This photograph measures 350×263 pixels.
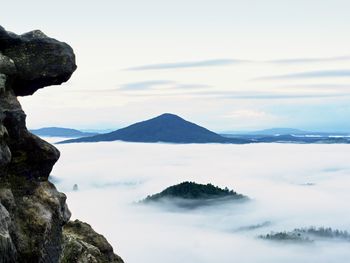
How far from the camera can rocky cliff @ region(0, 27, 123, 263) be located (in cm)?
3709

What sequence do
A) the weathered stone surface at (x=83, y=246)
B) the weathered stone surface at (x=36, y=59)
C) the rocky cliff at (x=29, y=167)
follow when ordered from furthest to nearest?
the weathered stone surface at (x=83, y=246) → the weathered stone surface at (x=36, y=59) → the rocky cliff at (x=29, y=167)

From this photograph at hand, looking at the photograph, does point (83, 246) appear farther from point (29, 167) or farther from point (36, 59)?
point (36, 59)

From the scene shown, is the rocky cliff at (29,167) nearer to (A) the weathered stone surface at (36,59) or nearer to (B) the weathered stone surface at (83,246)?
(A) the weathered stone surface at (36,59)

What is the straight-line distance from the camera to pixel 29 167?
42.6m

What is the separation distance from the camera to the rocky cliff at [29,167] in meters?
37.1

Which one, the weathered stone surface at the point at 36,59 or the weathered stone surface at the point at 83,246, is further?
the weathered stone surface at the point at 83,246

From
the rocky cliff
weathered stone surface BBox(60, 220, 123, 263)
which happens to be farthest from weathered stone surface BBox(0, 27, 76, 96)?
weathered stone surface BBox(60, 220, 123, 263)

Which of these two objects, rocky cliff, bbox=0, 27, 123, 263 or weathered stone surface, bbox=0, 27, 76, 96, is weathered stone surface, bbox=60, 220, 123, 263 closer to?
rocky cliff, bbox=0, 27, 123, 263

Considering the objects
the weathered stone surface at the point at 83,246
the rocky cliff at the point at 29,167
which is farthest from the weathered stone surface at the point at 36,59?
the weathered stone surface at the point at 83,246

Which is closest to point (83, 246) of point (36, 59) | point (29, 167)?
point (29, 167)

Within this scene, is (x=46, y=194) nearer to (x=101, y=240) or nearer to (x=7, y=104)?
(x=7, y=104)

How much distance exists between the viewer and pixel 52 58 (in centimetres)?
4581

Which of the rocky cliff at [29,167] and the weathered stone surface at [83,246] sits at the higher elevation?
the rocky cliff at [29,167]

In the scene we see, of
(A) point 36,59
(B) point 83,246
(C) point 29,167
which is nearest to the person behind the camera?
(C) point 29,167
